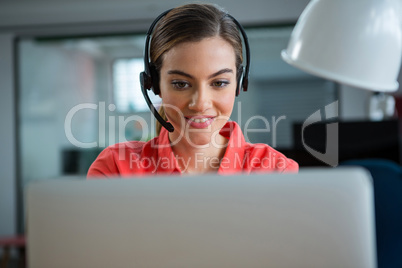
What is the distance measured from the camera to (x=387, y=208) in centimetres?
212

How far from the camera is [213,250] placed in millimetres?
575

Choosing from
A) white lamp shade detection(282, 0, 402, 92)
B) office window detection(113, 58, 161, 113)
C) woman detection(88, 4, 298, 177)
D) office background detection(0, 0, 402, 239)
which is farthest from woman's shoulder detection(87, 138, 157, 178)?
office background detection(0, 0, 402, 239)

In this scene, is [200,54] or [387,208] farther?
[387,208]

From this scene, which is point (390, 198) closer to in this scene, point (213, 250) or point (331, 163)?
point (331, 163)

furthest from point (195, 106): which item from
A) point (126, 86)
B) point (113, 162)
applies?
point (126, 86)

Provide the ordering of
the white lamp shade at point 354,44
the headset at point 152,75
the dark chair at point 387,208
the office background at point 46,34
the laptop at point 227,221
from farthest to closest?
the office background at point 46,34
the dark chair at point 387,208
the headset at point 152,75
the white lamp shade at point 354,44
the laptop at point 227,221

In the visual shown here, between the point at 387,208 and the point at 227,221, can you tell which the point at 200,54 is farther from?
the point at 387,208

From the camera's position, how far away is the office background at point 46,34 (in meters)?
4.72

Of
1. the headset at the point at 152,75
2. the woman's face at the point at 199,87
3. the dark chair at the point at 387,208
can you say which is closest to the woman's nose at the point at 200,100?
the woman's face at the point at 199,87

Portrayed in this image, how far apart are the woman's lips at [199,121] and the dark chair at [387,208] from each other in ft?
3.51

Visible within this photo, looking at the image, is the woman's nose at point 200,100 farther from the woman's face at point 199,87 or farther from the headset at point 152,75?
the headset at point 152,75

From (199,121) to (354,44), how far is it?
514 mm

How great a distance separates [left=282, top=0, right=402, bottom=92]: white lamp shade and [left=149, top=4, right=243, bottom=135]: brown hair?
43 centimetres

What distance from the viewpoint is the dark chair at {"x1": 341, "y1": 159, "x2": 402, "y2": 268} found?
2.04 meters
